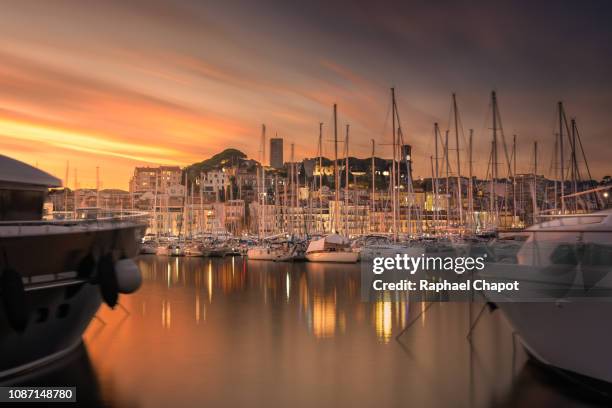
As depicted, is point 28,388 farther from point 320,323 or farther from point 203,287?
point 203,287

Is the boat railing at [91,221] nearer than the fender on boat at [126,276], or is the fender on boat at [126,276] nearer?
the boat railing at [91,221]

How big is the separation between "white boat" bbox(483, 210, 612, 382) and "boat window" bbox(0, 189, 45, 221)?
10216mm

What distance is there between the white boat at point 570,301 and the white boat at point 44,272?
27.3 ft

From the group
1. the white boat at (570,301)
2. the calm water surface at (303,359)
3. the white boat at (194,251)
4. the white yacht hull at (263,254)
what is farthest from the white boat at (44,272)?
the white boat at (194,251)

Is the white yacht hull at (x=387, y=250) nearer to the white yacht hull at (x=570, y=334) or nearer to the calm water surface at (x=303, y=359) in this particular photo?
the calm water surface at (x=303, y=359)

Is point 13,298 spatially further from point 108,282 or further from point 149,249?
point 149,249

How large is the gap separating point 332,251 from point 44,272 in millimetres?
43752

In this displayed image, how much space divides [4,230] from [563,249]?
10.5 metres

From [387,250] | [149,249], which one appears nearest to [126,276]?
[387,250]

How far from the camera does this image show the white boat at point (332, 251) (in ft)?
175

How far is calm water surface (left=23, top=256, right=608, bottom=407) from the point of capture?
11.9 meters

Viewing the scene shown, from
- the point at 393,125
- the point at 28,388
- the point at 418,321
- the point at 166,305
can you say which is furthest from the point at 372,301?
the point at 393,125

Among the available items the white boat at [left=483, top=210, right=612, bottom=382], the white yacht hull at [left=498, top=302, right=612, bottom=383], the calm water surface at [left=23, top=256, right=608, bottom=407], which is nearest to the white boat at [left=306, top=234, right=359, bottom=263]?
the calm water surface at [left=23, top=256, right=608, bottom=407]

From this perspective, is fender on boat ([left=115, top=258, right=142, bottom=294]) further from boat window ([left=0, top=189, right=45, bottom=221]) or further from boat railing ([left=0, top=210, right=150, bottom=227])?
boat window ([left=0, top=189, right=45, bottom=221])
